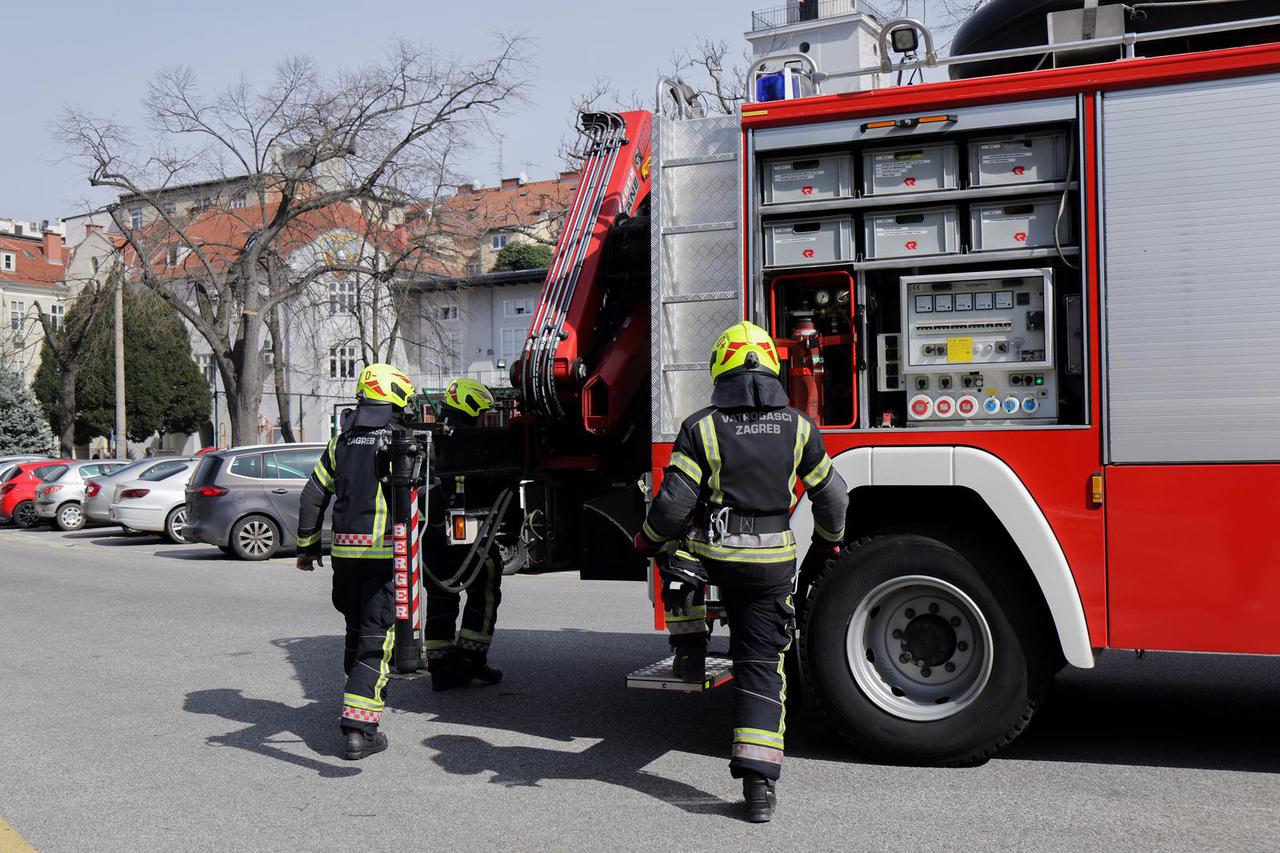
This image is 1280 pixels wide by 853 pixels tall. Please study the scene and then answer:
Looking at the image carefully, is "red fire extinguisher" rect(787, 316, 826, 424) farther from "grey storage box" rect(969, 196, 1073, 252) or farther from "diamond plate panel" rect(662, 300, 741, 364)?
"grey storage box" rect(969, 196, 1073, 252)

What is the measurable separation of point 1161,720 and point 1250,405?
2.21 meters

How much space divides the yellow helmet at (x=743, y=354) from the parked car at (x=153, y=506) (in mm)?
17243

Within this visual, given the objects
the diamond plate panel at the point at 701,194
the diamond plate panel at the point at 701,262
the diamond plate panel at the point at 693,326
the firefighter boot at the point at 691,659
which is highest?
the diamond plate panel at the point at 701,194

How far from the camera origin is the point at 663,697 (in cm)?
755

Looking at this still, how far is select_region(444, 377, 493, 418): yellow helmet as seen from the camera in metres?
7.88

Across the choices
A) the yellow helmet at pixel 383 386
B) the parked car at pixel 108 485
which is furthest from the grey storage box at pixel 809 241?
the parked car at pixel 108 485

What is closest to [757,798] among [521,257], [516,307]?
[516,307]

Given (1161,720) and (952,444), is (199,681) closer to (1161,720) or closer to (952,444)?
(952,444)

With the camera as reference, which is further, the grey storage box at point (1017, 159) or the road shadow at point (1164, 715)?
the road shadow at point (1164, 715)

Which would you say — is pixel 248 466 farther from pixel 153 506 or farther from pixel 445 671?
pixel 445 671

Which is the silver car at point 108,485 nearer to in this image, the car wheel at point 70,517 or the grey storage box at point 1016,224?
the car wheel at point 70,517

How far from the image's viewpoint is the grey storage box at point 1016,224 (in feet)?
18.2

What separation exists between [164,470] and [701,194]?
1753cm

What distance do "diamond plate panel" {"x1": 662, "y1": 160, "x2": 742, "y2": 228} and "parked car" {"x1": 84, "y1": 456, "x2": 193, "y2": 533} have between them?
1745cm
